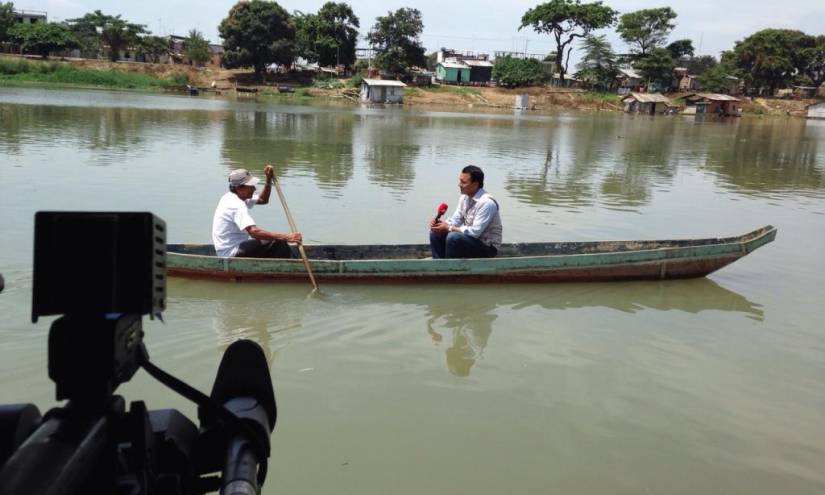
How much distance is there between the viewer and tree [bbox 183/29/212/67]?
2584 inches

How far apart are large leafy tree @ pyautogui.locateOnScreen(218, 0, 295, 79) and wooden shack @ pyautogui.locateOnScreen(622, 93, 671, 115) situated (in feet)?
103

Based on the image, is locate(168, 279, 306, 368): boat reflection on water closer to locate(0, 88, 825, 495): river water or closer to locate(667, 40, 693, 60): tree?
locate(0, 88, 825, 495): river water

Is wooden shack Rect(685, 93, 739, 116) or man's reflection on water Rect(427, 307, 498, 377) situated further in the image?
wooden shack Rect(685, 93, 739, 116)

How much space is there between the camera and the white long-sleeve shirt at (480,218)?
7.01 meters

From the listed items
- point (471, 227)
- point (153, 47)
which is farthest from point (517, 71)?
point (471, 227)

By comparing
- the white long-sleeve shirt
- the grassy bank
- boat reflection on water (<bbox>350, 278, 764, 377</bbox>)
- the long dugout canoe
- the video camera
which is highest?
the grassy bank

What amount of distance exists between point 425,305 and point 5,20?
213 ft

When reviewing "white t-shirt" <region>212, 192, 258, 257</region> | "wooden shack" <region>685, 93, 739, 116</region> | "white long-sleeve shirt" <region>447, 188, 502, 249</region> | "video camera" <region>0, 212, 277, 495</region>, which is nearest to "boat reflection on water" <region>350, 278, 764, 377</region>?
"white long-sleeve shirt" <region>447, 188, 502, 249</region>

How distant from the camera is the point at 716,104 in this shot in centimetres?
6144

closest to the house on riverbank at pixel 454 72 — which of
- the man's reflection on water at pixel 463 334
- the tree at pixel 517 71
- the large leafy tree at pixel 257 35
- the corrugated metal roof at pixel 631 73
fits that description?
the tree at pixel 517 71

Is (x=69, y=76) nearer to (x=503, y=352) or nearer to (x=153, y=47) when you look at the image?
(x=153, y=47)

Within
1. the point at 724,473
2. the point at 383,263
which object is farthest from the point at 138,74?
the point at 724,473

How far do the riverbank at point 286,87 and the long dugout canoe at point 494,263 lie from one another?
46554 millimetres

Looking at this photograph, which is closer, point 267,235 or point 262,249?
point 267,235
